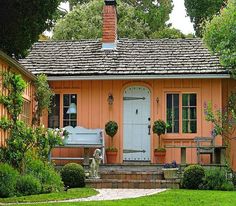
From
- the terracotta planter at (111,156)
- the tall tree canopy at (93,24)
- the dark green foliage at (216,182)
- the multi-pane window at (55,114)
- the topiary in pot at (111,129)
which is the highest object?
the tall tree canopy at (93,24)

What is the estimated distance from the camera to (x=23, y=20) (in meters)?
13.7

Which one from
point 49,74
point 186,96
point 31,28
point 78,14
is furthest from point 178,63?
point 78,14

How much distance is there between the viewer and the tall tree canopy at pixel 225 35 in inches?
710

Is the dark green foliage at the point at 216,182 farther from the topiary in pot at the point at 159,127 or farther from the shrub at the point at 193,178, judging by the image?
the topiary in pot at the point at 159,127

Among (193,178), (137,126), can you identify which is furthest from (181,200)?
(137,126)

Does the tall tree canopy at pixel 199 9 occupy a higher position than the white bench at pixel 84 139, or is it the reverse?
the tall tree canopy at pixel 199 9

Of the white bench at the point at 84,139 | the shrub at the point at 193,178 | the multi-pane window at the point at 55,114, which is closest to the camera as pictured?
the shrub at the point at 193,178

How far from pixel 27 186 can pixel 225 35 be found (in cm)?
813

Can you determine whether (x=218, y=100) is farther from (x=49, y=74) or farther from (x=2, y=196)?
(x=2, y=196)

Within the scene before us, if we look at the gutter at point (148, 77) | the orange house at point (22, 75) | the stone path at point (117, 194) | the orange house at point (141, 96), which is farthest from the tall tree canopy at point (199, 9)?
the stone path at point (117, 194)

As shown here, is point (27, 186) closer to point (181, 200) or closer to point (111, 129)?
point (181, 200)

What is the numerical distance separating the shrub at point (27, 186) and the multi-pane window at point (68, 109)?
21.5 ft

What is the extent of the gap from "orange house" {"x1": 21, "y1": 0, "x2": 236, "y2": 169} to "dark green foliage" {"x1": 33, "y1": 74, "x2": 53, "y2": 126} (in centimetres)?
111

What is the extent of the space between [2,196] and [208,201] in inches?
177
